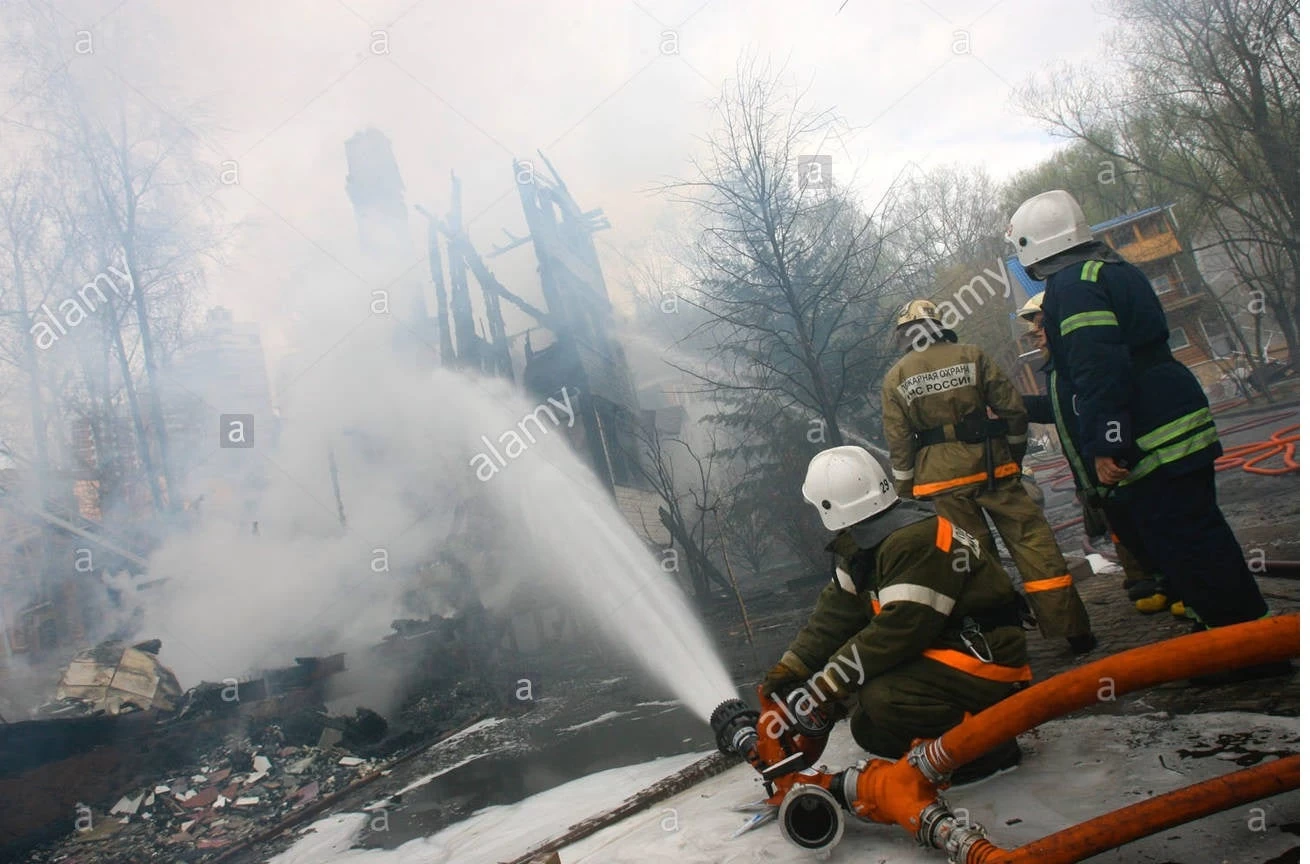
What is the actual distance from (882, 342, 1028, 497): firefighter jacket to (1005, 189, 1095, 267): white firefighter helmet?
0.81 m

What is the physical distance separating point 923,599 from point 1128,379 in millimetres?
1290

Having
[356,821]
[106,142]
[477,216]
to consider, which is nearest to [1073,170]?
[477,216]

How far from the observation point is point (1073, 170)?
28.0 m

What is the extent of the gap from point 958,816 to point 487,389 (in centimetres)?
1489

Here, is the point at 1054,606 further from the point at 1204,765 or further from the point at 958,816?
the point at 958,816

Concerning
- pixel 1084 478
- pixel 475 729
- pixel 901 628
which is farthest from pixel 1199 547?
pixel 475 729

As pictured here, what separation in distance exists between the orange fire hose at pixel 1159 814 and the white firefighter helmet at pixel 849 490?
113 cm

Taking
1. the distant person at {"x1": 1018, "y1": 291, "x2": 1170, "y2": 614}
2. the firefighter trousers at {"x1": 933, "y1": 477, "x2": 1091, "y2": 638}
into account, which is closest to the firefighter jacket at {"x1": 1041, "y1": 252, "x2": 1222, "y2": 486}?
the distant person at {"x1": 1018, "y1": 291, "x2": 1170, "y2": 614}

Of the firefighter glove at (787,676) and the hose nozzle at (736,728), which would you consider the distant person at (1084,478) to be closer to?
the firefighter glove at (787,676)

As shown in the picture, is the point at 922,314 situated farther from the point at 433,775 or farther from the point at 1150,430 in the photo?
the point at 433,775

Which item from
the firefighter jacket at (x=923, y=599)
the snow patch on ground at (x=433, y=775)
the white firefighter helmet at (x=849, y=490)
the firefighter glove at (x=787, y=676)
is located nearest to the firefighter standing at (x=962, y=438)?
the firefighter jacket at (x=923, y=599)

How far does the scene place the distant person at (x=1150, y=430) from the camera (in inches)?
111

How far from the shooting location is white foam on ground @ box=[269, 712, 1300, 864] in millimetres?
1992

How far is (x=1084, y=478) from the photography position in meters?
3.74
